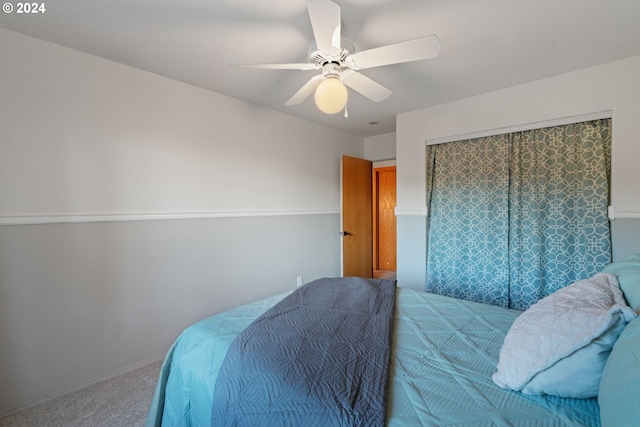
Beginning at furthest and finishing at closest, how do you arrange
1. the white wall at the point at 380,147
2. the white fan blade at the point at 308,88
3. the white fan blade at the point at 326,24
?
the white wall at the point at 380,147, the white fan blade at the point at 308,88, the white fan blade at the point at 326,24

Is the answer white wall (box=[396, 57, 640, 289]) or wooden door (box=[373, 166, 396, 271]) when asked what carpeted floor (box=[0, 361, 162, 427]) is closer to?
white wall (box=[396, 57, 640, 289])

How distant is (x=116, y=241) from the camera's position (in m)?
2.09

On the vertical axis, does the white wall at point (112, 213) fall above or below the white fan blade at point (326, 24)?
below

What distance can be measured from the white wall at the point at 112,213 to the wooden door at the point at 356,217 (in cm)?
109

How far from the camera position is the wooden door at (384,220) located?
5523 mm

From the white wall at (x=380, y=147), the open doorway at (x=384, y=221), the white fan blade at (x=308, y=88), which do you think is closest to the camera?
the white fan blade at (x=308, y=88)

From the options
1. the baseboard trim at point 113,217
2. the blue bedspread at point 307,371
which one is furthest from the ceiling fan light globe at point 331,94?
the baseboard trim at point 113,217

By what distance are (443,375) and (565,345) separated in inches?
16.0

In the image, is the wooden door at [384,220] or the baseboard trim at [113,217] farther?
the wooden door at [384,220]

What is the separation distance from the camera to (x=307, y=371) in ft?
3.37

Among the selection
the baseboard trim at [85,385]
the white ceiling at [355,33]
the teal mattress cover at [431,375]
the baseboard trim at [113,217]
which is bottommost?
the baseboard trim at [85,385]

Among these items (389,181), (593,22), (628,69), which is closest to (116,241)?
(593,22)

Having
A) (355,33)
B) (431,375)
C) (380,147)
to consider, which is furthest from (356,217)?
(431,375)

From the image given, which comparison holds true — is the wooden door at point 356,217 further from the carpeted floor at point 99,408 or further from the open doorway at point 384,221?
the carpeted floor at point 99,408
